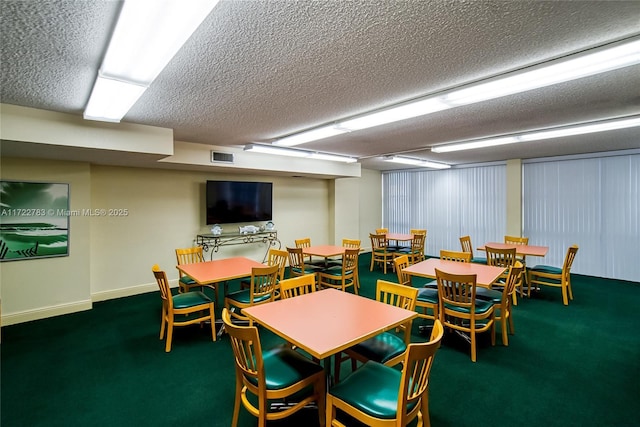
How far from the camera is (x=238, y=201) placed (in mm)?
6156

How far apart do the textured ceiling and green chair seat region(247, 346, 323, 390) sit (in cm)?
210

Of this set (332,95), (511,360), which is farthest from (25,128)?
(511,360)

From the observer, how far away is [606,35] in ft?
5.99

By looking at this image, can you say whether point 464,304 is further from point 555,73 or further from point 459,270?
point 555,73

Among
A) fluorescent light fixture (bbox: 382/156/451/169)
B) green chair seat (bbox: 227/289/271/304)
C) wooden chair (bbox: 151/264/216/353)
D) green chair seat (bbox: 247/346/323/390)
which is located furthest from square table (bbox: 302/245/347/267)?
green chair seat (bbox: 247/346/323/390)

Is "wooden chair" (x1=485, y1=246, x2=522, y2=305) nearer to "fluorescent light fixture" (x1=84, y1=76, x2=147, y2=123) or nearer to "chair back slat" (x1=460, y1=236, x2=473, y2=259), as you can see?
"chair back slat" (x1=460, y1=236, x2=473, y2=259)

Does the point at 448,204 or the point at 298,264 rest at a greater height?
the point at 448,204

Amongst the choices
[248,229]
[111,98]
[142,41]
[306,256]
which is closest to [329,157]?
[306,256]

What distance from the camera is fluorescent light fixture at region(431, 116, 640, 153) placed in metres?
3.54

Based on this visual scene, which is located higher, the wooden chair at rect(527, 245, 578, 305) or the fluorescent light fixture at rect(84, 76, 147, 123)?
the fluorescent light fixture at rect(84, 76, 147, 123)

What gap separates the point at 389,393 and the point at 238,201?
5.08 m

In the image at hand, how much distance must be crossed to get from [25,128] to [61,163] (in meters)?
1.44

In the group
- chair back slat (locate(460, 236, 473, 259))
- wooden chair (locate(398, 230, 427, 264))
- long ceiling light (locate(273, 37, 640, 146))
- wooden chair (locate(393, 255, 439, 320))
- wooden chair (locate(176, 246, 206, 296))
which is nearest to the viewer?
long ceiling light (locate(273, 37, 640, 146))

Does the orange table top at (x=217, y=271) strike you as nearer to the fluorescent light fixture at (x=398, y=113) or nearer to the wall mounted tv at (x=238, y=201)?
the wall mounted tv at (x=238, y=201)
